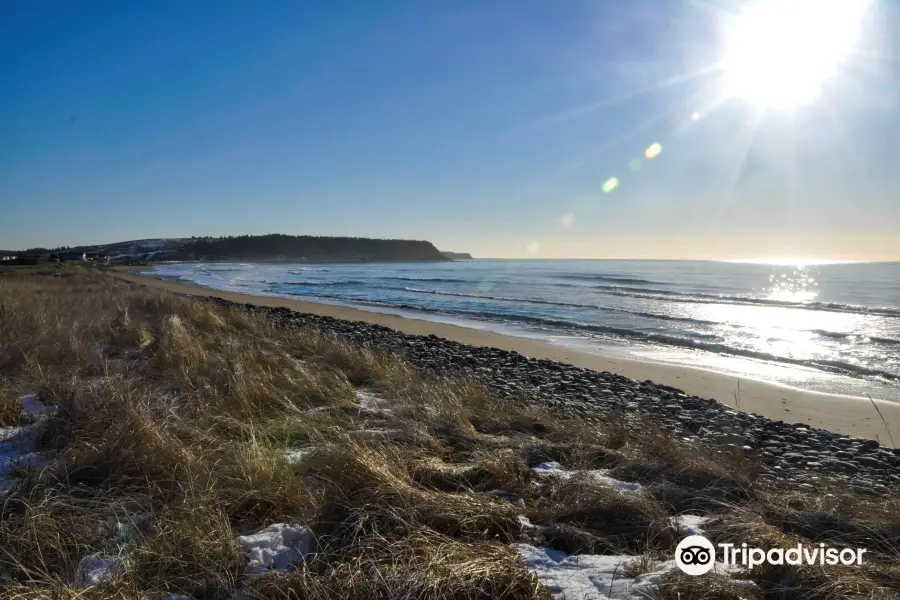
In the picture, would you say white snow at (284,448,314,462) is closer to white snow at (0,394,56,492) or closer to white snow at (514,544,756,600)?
white snow at (0,394,56,492)

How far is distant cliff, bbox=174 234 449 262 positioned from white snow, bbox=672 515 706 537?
482 feet

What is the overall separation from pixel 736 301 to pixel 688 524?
3143cm

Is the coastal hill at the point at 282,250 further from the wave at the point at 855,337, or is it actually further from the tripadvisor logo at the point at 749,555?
the tripadvisor logo at the point at 749,555

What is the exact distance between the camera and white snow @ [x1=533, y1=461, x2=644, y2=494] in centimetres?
411

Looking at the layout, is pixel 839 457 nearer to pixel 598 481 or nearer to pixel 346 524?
pixel 598 481

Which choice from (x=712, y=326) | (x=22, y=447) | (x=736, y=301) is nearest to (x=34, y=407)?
(x=22, y=447)

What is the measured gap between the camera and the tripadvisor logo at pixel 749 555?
9.43ft

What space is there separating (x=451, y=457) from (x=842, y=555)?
2932 millimetres

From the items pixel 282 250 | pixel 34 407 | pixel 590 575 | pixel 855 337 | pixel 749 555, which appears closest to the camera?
pixel 590 575

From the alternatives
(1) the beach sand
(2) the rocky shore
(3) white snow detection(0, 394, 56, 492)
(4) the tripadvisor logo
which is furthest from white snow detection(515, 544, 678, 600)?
(1) the beach sand

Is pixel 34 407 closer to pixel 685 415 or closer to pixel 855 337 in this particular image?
pixel 685 415

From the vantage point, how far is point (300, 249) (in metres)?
159

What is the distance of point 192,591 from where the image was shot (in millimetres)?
2471

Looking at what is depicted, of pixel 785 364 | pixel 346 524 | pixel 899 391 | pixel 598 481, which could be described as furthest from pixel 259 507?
pixel 785 364
